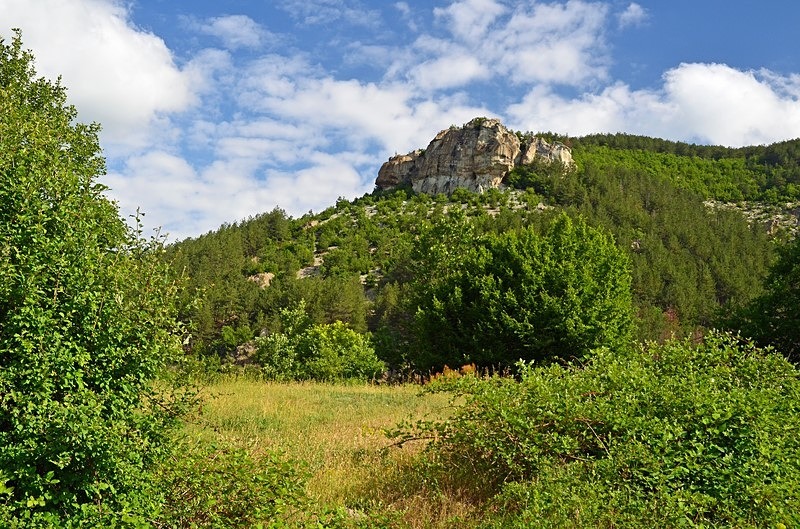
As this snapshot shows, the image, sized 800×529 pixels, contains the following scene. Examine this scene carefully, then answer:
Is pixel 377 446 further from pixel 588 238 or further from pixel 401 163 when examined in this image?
pixel 401 163

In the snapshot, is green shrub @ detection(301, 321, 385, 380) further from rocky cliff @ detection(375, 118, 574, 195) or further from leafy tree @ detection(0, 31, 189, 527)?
rocky cliff @ detection(375, 118, 574, 195)

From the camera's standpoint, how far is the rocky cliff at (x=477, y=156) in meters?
94.9

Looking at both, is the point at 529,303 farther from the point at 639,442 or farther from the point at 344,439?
the point at 639,442

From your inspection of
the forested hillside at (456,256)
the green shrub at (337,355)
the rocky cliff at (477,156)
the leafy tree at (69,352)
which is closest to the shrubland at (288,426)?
the leafy tree at (69,352)

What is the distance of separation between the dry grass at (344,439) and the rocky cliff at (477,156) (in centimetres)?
8364

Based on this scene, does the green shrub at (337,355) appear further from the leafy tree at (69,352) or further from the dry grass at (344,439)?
the leafy tree at (69,352)

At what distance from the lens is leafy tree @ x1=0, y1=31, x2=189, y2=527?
430cm

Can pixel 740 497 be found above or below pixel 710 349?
below

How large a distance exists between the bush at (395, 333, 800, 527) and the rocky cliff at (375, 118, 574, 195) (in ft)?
290

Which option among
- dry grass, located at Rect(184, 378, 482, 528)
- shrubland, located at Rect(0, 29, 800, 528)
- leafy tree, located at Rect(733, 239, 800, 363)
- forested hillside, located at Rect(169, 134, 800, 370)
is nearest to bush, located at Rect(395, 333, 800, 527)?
shrubland, located at Rect(0, 29, 800, 528)

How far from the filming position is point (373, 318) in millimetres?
57906

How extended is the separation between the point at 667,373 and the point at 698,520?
276cm

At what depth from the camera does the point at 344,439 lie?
8.59 meters

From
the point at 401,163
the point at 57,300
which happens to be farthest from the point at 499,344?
the point at 401,163
